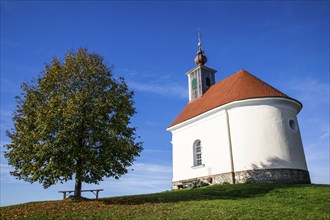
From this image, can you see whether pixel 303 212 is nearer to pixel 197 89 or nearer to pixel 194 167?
Answer: pixel 194 167

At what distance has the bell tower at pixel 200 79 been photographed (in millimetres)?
28266

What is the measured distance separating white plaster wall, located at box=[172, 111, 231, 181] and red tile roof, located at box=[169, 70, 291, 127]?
40.4 inches

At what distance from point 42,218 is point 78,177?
3505mm

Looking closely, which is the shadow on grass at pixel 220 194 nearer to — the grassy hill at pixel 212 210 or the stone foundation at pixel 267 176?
the grassy hill at pixel 212 210

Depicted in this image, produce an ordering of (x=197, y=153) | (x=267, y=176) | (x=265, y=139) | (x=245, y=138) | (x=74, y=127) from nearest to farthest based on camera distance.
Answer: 1. (x=74, y=127)
2. (x=267, y=176)
3. (x=265, y=139)
4. (x=245, y=138)
5. (x=197, y=153)

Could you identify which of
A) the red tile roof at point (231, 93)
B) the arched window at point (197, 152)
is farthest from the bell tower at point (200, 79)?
the arched window at point (197, 152)

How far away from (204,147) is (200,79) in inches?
348

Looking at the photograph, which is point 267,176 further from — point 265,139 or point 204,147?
point 204,147

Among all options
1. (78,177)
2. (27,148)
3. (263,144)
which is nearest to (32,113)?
(27,148)

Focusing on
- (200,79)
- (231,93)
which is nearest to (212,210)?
(231,93)

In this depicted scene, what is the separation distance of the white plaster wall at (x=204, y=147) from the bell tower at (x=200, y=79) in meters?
5.11

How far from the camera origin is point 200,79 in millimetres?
28359

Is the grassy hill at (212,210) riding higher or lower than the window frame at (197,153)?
lower

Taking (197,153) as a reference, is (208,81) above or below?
above
